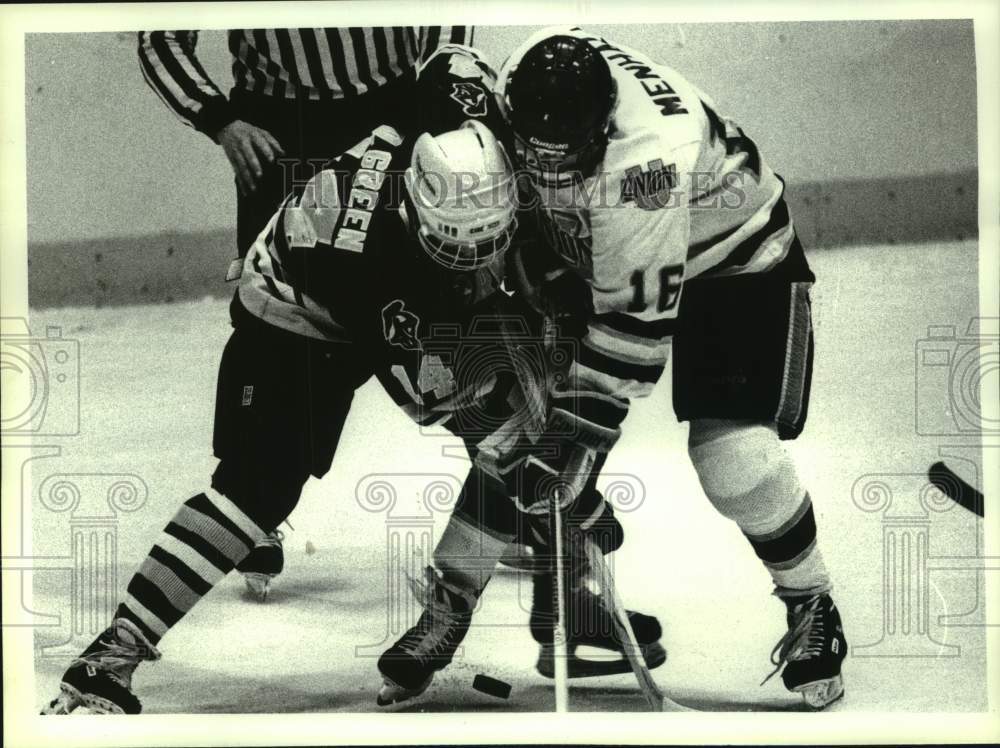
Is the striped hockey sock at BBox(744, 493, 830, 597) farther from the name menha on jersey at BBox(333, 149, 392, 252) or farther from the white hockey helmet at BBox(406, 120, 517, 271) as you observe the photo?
the name menha on jersey at BBox(333, 149, 392, 252)

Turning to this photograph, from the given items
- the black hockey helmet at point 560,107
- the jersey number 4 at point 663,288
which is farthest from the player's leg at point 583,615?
the black hockey helmet at point 560,107

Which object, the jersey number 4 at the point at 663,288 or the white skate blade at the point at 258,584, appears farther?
the white skate blade at the point at 258,584

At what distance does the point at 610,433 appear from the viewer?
2648 mm

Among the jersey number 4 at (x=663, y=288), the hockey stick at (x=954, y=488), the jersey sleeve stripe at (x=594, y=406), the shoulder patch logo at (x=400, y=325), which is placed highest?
the jersey number 4 at (x=663, y=288)

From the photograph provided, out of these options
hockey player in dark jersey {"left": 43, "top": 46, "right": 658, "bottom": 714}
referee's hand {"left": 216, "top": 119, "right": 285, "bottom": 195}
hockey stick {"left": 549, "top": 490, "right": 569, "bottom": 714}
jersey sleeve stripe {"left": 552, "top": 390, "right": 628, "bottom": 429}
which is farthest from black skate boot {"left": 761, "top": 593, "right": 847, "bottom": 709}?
referee's hand {"left": 216, "top": 119, "right": 285, "bottom": 195}

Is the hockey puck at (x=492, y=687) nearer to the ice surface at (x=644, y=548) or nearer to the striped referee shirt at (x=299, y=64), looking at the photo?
the ice surface at (x=644, y=548)

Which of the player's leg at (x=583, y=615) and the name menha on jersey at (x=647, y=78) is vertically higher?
the name menha on jersey at (x=647, y=78)

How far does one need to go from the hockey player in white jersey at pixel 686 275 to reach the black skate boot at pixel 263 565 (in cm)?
85

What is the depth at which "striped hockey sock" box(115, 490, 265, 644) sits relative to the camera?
2.65m

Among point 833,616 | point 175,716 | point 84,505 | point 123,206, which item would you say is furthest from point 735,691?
point 123,206

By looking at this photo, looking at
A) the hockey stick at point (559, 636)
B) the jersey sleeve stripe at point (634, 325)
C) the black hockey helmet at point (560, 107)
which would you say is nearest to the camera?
the black hockey helmet at point (560, 107)

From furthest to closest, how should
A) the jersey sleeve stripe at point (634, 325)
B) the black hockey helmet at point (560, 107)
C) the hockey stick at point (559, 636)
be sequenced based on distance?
the hockey stick at point (559, 636) < the jersey sleeve stripe at point (634, 325) < the black hockey helmet at point (560, 107)

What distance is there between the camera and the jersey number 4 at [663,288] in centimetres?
251

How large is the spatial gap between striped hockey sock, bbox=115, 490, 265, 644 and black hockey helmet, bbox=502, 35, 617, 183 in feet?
3.81
